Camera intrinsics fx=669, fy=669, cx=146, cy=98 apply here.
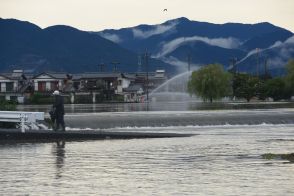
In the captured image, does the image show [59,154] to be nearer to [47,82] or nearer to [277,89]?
[277,89]

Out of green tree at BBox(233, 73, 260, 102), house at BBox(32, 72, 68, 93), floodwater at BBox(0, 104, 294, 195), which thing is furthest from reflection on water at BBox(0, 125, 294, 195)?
house at BBox(32, 72, 68, 93)

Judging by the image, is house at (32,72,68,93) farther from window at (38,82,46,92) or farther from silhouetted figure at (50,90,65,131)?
Answer: silhouetted figure at (50,90,65,131)

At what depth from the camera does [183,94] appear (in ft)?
486

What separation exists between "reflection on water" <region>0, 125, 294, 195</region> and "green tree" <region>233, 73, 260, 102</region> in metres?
93.6

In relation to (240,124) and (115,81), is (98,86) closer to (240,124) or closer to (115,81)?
(115,81)

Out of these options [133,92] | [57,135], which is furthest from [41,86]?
[57,135]

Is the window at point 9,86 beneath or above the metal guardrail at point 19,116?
above

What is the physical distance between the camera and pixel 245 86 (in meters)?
121

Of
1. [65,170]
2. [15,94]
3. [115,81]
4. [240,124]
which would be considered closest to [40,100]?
[15,94]

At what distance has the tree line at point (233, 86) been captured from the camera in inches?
4380

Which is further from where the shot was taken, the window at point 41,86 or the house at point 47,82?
the window at point 41,86

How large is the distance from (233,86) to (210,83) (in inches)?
761

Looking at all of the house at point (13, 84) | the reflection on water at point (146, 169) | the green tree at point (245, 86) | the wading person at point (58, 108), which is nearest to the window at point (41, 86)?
the house at point (13, 84)

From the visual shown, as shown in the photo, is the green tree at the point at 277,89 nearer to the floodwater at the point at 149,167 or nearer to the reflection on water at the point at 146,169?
the floodwater at the point at 149,167
